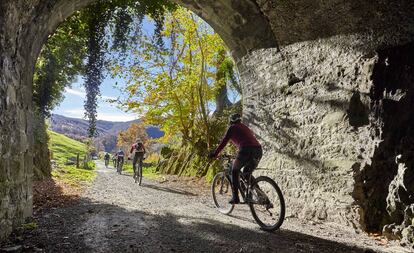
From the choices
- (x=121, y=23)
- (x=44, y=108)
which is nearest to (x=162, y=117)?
(x=44, y=108)

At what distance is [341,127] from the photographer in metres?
6.52

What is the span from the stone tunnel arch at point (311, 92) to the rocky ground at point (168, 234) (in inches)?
18.4

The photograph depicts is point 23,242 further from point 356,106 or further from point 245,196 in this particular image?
point 356,106

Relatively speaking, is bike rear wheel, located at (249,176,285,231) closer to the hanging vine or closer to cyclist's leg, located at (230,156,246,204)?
cyclist's leg, located at (230,156,246,204)

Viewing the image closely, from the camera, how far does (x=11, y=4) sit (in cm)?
429

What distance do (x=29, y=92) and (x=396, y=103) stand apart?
6400 mm

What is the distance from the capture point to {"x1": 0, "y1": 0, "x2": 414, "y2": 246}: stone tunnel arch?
5.05m

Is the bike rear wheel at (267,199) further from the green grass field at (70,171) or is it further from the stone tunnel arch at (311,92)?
the green grass field at (70,171)

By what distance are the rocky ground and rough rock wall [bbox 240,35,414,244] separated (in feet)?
1.91

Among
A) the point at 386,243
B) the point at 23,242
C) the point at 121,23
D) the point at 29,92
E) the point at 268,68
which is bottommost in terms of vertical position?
the point at 23,242

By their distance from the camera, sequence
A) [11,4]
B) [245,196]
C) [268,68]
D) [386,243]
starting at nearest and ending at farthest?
[11,4] < [386,243] < [245,196] < [268,68]

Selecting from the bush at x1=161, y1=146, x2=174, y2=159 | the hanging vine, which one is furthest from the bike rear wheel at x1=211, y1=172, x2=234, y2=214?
the bush at x1=161, y1=146, x2=174, y2=159

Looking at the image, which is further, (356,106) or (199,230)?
(356,106)

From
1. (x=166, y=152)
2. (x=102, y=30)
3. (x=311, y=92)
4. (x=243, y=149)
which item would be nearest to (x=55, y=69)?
(x=102, y=30)
